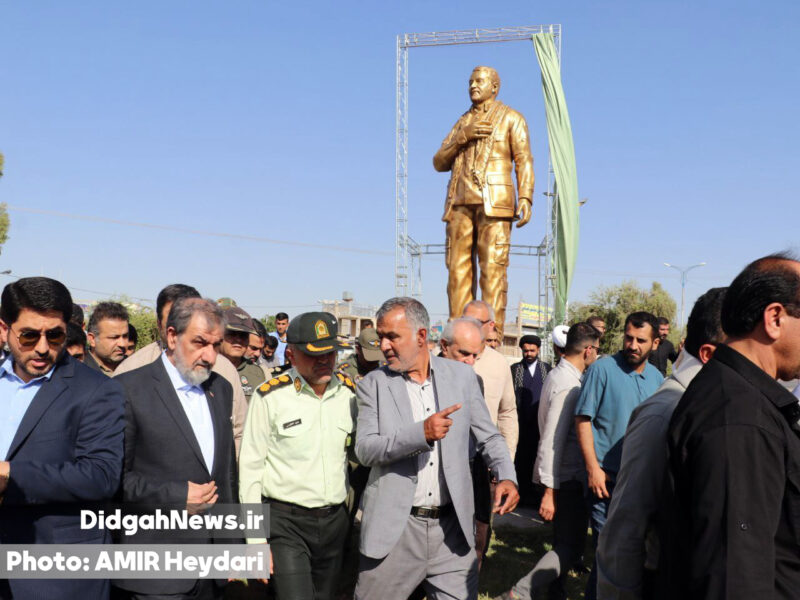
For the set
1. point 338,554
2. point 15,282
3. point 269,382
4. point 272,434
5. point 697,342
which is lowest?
point 338,554

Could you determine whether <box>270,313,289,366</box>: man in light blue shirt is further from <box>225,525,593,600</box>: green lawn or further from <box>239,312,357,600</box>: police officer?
<box>239,312,357,600</box>: police officer

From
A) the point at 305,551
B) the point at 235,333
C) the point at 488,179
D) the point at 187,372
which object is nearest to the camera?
the point at 187,372

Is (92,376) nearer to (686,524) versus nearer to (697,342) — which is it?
(686,524)

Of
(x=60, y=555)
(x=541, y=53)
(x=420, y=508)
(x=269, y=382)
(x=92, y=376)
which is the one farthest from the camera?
(x=541, y=53)

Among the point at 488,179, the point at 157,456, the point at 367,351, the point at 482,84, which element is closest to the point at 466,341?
the point at 367,351

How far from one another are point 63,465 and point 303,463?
1178mm

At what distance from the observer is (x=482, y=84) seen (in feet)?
32.6

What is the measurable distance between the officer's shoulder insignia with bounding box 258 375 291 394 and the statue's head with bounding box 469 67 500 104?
7516 millimetres

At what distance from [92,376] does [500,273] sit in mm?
7935

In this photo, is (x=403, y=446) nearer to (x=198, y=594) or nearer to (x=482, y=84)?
(x=198, y=594)

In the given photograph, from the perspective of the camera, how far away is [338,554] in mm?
3520

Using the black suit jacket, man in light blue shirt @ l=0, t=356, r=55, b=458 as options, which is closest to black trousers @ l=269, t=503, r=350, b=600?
the black suit jacket

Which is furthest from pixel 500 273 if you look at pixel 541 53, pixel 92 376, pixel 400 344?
A: pixel 92 376

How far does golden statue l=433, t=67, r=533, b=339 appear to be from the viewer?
991 centimetres
